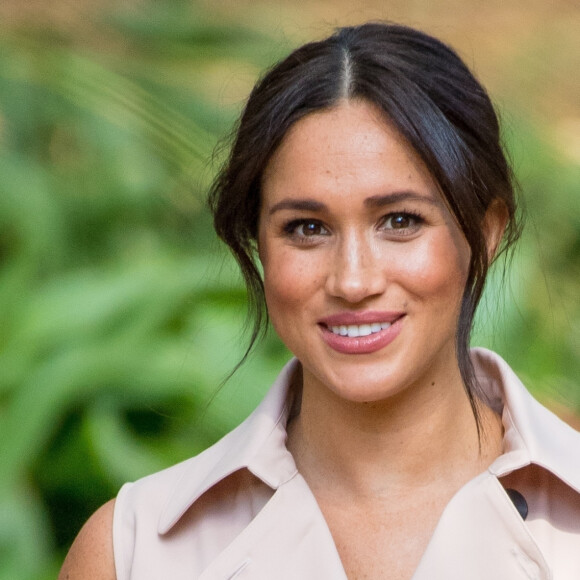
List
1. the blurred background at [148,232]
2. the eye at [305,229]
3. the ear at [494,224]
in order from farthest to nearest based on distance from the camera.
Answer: the blurred background at [148,232] → the ear at [494,224] → the eye at [305,229]

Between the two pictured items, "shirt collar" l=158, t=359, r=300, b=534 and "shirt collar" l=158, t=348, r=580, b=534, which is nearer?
"shirt collar" l=158, t=348, r=580, b=534

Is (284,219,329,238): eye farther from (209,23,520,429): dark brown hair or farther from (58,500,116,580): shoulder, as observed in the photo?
(58,500,116,580): shoulder

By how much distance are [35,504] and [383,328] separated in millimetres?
1829

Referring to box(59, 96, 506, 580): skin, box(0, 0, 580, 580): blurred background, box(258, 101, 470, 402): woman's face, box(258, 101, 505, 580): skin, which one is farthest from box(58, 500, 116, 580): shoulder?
box(0, 0, 580, 580): blurred background

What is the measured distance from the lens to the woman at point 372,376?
7.51 feet

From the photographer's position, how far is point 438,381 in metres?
2.44

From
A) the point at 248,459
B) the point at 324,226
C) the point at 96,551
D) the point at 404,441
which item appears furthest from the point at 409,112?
the point at 96,551

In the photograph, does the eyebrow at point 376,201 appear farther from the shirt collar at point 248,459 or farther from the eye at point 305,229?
the shirt collar at point 248,459

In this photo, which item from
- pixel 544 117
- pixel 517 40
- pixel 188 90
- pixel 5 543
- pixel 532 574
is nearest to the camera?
pixel 532 574

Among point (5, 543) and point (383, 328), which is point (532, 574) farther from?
point (5, 543)

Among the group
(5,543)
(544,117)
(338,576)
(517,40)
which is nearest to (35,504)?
(5,543)

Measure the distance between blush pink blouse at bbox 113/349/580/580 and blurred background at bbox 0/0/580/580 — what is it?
91cm

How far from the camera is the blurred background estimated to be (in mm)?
3885

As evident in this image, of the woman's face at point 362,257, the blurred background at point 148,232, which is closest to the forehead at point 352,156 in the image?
the woman's face at point 362,257
